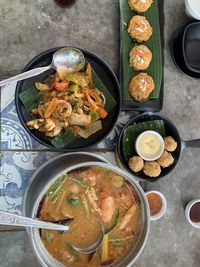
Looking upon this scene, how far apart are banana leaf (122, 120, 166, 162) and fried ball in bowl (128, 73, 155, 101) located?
135mm

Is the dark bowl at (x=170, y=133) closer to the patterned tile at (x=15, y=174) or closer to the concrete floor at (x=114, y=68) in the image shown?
the concrete floor at (x=114, y=68)

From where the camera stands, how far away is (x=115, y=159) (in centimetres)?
266

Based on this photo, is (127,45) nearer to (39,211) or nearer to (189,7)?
(189,7)

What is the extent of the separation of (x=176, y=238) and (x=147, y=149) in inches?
21.5

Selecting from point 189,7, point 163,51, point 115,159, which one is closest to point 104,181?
point 115,159

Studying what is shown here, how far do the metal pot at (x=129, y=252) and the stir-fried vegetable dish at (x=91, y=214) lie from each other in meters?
0.04

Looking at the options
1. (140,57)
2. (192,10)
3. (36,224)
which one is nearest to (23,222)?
(36,224)

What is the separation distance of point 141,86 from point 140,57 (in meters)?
0.15

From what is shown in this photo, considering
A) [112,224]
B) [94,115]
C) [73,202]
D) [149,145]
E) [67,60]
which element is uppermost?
[67,60]

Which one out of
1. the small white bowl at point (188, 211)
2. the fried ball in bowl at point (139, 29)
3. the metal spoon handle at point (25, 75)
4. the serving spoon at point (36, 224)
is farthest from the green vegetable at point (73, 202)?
the fried ball in bowl at point (139, 29)

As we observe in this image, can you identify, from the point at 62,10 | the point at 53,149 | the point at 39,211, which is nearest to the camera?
the point at 39,211

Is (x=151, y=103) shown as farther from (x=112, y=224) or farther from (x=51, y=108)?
(x=112, y=224)

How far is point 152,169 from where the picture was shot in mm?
2529

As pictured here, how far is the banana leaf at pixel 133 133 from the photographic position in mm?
2574
